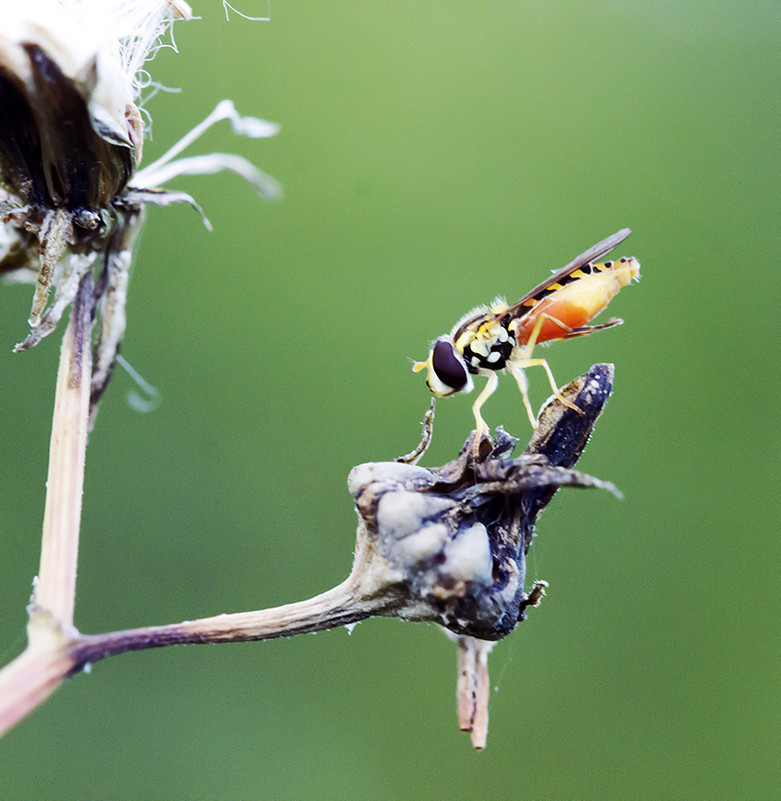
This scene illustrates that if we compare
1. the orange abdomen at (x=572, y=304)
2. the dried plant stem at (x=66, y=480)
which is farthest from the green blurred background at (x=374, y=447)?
the dried plant stem at (x=66, y=480)

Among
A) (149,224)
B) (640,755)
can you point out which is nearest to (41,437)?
(149,224)

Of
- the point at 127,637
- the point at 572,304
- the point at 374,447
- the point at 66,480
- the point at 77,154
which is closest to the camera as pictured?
the point at 127,637

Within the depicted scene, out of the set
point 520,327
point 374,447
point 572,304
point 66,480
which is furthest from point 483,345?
point 374,447

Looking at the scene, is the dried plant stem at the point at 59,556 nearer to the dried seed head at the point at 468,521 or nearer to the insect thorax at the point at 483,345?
the dried seed head at the point at 468,521

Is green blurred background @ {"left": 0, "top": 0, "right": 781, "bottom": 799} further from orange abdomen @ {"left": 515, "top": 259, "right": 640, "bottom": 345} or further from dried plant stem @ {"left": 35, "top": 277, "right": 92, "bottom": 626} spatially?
dried plant stem @ {"left": 35, "top": 277, "right": 92, "bottom": 626}

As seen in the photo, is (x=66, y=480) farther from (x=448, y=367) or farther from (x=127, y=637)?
(x=448, y=367)

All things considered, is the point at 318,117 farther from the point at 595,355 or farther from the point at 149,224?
the point at 595,355
